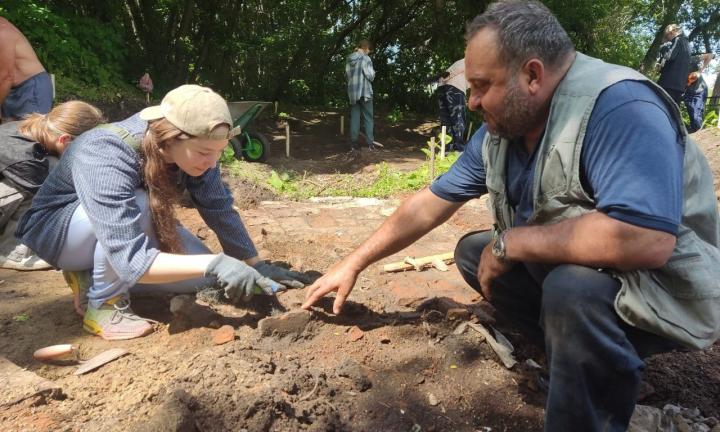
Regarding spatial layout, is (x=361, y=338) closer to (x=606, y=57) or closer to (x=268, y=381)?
(x=268, y=381)

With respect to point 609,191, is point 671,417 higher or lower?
lower

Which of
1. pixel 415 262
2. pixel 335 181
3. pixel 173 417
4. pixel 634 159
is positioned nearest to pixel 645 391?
pixel 634 159

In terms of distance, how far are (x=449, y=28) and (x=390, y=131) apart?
10.1ft

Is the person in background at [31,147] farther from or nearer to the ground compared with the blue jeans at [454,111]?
farther from the ground

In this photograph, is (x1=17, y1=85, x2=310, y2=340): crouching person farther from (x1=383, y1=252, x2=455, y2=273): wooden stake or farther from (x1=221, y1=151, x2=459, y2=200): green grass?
(x1=221, y1=151, x2=459, y2=200): green grass

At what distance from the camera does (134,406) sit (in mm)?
1791

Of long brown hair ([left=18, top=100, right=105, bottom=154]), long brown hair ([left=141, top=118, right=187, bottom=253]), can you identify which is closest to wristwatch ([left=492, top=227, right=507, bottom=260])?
long brown hair ([left=141, top=118, right=187, bottom=253])

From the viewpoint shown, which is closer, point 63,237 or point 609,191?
point 609,191

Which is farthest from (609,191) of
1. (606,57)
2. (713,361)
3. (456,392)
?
(606,57)

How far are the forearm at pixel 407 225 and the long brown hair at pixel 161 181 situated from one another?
0.81 m

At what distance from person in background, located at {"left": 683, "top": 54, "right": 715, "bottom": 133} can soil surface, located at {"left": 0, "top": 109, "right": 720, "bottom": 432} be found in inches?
298

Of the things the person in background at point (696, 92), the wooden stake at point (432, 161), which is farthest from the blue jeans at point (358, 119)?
→ the person in background at point (696, 92)

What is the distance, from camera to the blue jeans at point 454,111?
8156 mm

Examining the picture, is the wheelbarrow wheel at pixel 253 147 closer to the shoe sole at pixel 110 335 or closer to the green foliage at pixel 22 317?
the green foliage at pixel 22 317
